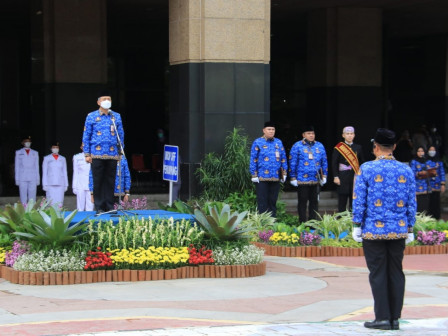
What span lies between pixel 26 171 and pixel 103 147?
9.10 metres

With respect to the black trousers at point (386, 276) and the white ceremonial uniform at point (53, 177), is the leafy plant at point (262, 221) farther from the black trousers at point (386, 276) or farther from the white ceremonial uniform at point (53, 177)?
the black trousers at point (386, 276)

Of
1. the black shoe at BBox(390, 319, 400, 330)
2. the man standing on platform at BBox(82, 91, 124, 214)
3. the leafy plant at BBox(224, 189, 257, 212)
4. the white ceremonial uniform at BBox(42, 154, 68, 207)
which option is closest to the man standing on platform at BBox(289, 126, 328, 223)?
the leafy plant at BBox(224, 189, 257, 212)

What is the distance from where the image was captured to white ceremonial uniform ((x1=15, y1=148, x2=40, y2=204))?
22.1 m

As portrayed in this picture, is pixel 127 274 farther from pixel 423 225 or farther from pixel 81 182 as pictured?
pixel 81 182

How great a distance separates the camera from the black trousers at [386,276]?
8.74 meters

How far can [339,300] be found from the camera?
410 inches

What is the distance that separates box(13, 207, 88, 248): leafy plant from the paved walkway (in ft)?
2.11

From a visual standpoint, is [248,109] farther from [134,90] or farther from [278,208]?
[134,90]

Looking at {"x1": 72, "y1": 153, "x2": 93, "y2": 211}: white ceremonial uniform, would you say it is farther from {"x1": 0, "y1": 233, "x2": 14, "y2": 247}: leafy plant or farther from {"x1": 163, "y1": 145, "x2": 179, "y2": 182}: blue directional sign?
{"x1": 0, "y1": 233, "x2": 14, "y2": 247}: leafy plant

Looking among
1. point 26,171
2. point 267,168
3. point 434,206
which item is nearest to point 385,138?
point 267,168

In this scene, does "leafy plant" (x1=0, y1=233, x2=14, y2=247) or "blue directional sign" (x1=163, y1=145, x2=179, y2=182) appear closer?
"leafy plant" (x1=0, y1=233, x2=14, y2=247)

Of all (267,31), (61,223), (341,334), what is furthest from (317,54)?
(341,334)

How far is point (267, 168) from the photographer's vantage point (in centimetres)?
1720

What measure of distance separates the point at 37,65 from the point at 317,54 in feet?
27.9
